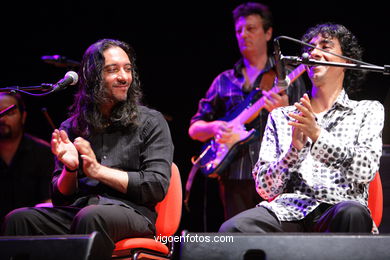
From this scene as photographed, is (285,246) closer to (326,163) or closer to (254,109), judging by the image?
(326,163)

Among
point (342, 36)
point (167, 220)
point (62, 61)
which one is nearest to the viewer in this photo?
point (167, 220)

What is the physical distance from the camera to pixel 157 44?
5469mm

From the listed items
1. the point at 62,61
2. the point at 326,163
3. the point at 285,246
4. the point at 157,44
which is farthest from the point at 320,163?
the point at 157,44

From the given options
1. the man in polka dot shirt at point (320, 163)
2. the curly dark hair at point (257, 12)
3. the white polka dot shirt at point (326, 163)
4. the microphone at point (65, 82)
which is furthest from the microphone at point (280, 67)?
the curly dark hair at point (257, 12)

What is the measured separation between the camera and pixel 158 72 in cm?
546

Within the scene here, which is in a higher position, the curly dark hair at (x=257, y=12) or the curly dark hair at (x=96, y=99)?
the curly dark hair at (x=257, y=12)

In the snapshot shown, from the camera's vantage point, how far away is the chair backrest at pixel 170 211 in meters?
3.07

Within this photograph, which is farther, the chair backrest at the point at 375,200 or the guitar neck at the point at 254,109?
the guitar neck at the point at 254,109

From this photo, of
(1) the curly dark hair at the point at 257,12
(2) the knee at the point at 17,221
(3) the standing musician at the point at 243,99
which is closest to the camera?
(2) the knee at the point at 17,221

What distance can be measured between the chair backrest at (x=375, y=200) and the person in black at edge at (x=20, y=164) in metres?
2.93

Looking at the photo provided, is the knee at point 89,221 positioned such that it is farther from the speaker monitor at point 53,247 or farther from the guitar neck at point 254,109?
the guitar neck at point 254,109

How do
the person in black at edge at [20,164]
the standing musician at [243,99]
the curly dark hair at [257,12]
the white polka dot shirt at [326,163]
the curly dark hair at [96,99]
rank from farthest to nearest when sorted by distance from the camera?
1. the person in black at edge at [20,164]
2. the curly dark hair at [257,12]
3. the standing musician at [243,99]
4. the curly dark hair at [96,99]
5. the white polka dot shirt at [326,163]

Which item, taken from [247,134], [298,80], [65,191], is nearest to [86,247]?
[65,191]

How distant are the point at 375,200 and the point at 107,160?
1498mm
